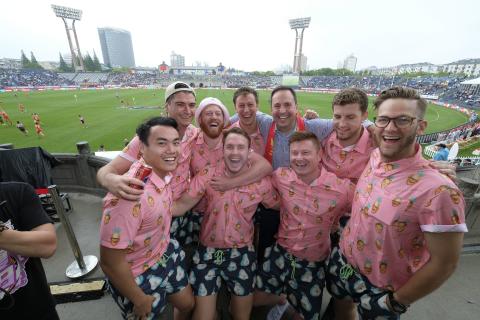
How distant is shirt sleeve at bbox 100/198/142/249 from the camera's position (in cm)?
197

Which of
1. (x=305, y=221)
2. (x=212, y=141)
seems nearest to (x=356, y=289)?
(x=305, y=221)

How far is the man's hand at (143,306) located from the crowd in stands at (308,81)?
4845cm

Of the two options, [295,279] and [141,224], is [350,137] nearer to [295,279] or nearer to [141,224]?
[295,279]

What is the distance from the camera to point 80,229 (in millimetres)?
5570

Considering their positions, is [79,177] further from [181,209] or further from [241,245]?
[241,245]

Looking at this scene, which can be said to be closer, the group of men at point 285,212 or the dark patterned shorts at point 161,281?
the group of men at point 285,212

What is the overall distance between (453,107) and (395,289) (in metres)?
47.9

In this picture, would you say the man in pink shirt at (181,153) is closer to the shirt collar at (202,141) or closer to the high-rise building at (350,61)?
the shirt collar at (202,141)

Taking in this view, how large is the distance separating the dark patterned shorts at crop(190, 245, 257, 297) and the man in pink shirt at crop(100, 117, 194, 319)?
6.7 inches

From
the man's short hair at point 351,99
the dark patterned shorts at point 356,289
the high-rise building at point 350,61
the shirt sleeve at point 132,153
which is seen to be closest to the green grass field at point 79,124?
the shirt sleeve at point 132,153

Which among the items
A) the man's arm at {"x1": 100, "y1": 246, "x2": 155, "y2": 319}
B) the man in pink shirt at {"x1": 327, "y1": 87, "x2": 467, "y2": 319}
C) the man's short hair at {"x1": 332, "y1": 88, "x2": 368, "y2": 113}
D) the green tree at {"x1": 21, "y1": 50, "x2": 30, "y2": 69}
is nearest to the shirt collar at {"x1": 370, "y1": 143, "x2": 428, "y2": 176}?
the man in pink shirt at {"x1": 327, "y1": 87, "x2": 467, "y2": 319}

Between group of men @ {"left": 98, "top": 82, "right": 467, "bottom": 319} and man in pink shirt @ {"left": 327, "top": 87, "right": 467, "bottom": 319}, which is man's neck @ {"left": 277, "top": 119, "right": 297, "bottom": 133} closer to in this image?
group of men @ {"left": 98, "top": 82, "right": 467, "bottom": 319}

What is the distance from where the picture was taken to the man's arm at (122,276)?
2037 millimetres

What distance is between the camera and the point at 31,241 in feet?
5.59
